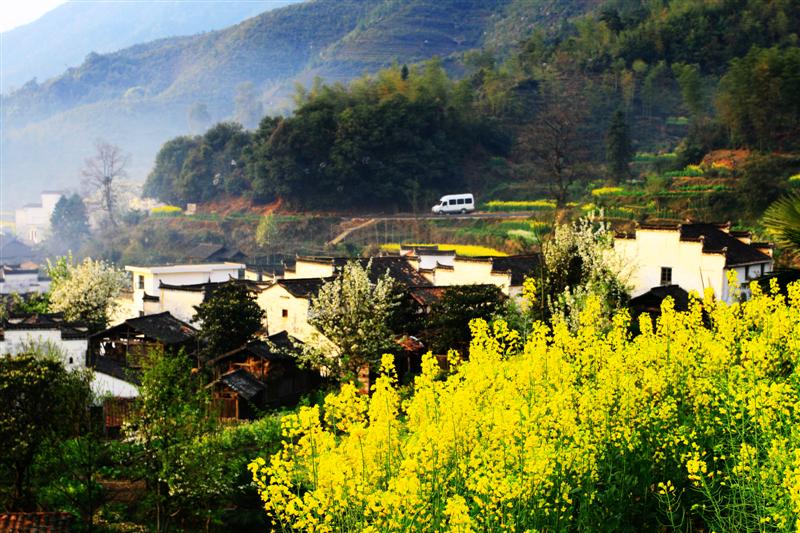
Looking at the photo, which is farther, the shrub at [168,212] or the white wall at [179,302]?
the shrub at [168,212]

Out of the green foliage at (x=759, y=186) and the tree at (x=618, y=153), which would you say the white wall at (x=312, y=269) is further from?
the tree at (x=618, y=153)

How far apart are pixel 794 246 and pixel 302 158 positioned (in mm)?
50228

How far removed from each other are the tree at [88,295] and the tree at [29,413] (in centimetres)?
1509

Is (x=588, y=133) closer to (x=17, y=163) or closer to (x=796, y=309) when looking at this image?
(x=796, y=309)

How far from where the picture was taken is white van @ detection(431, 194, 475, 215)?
184 feet

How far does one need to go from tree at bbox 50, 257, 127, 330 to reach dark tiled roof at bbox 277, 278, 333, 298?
7920mm

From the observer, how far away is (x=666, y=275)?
27.7 meters

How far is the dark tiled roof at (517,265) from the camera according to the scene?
28.0 m

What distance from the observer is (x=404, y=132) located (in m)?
61.5

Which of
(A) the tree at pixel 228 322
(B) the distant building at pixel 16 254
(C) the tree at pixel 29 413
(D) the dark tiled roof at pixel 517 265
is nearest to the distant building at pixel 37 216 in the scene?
(B) the distant building at pixel 16 254

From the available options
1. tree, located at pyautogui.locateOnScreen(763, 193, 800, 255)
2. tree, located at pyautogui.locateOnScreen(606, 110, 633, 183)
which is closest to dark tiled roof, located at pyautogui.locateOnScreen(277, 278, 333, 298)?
tree, located at pyautogui.locateOnScreen(763, 193, 800, 255)

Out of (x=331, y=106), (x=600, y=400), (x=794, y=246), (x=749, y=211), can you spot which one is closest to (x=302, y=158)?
(x=331, y=106)

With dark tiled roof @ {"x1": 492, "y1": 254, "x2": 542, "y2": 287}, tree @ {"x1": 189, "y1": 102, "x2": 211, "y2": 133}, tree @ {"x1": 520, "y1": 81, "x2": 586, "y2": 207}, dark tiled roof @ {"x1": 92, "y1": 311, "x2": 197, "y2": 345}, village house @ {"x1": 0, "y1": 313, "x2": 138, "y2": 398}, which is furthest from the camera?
tree @ {"x1": 189, "y1": 102, "x2": 211, "y2": 133}

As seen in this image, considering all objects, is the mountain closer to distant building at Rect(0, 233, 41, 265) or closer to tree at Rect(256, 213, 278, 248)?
distant building at Rect(0, 233, 41, 265)
